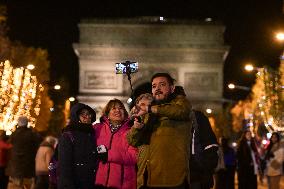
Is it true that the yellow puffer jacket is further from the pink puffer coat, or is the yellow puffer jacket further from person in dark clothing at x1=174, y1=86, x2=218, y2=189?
the pink puffer coat

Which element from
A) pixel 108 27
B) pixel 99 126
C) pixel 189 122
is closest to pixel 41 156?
pixel 99 126

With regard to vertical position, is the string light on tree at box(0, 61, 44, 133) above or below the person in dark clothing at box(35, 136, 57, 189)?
above

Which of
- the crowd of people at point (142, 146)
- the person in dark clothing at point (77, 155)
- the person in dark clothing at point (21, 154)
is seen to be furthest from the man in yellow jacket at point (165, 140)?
the person in dark clothing at point (21, 154)

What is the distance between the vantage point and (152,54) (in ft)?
161

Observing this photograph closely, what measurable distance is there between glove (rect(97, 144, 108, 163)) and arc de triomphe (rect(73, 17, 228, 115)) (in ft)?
135

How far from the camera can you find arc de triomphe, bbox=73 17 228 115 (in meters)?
48.2

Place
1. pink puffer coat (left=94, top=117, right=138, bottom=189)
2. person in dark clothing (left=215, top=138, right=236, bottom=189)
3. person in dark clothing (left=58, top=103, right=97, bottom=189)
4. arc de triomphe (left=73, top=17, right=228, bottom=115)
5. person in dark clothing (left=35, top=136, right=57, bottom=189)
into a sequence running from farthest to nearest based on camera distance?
arc de triomphe (left=73, top=17, right=228, bottom=115) < person in dark clothing (left=215, top=138, right=236, bottom=189) < person in dark clothing (left=35, top=136, right=57, bottom=189) < pink puffer coat (left=94, top=117, right=138, bottom=189) < person in dark clothing (left=58, top=103, right=97, bottom=189)

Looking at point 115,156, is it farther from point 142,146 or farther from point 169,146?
point 169,146

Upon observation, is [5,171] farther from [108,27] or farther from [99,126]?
[108,27]

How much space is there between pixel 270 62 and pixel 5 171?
45347 mm

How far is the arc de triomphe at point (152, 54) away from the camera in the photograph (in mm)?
48188

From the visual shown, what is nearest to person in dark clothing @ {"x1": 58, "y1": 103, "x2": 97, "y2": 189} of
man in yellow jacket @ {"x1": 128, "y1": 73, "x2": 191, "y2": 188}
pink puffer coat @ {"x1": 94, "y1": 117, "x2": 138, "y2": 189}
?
pink puffer coat @ {"x1": 94, "y1": 117, "x2": 138, "y2": 189}

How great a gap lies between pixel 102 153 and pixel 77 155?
0.82ft

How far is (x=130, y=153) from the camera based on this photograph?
683 cm
